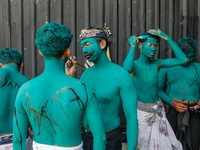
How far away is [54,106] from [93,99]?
25cm

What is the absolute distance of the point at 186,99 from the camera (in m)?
3.10

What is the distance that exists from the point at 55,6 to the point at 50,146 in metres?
3.16

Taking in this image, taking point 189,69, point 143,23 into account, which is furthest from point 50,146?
point 143,23

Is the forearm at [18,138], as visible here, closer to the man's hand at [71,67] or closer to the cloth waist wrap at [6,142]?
the cloth waist wrap at [6,142]

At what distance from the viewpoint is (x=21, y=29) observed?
12.7ft

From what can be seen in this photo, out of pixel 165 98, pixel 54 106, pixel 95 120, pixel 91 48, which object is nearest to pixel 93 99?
pixel 95 120

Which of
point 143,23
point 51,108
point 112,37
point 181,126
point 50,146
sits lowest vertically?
point 181,126

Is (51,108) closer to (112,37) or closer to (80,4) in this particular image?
(112,37)

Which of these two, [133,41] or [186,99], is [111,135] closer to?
[133,41]

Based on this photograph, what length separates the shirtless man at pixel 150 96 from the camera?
2.68 meters

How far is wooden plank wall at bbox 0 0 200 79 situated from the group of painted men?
72 cm

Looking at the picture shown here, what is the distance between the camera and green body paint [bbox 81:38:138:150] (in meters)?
1.74

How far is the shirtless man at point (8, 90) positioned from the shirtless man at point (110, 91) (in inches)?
31.3

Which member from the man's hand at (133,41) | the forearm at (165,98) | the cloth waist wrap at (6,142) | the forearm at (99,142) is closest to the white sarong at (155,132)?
the forearm at (165,98)
